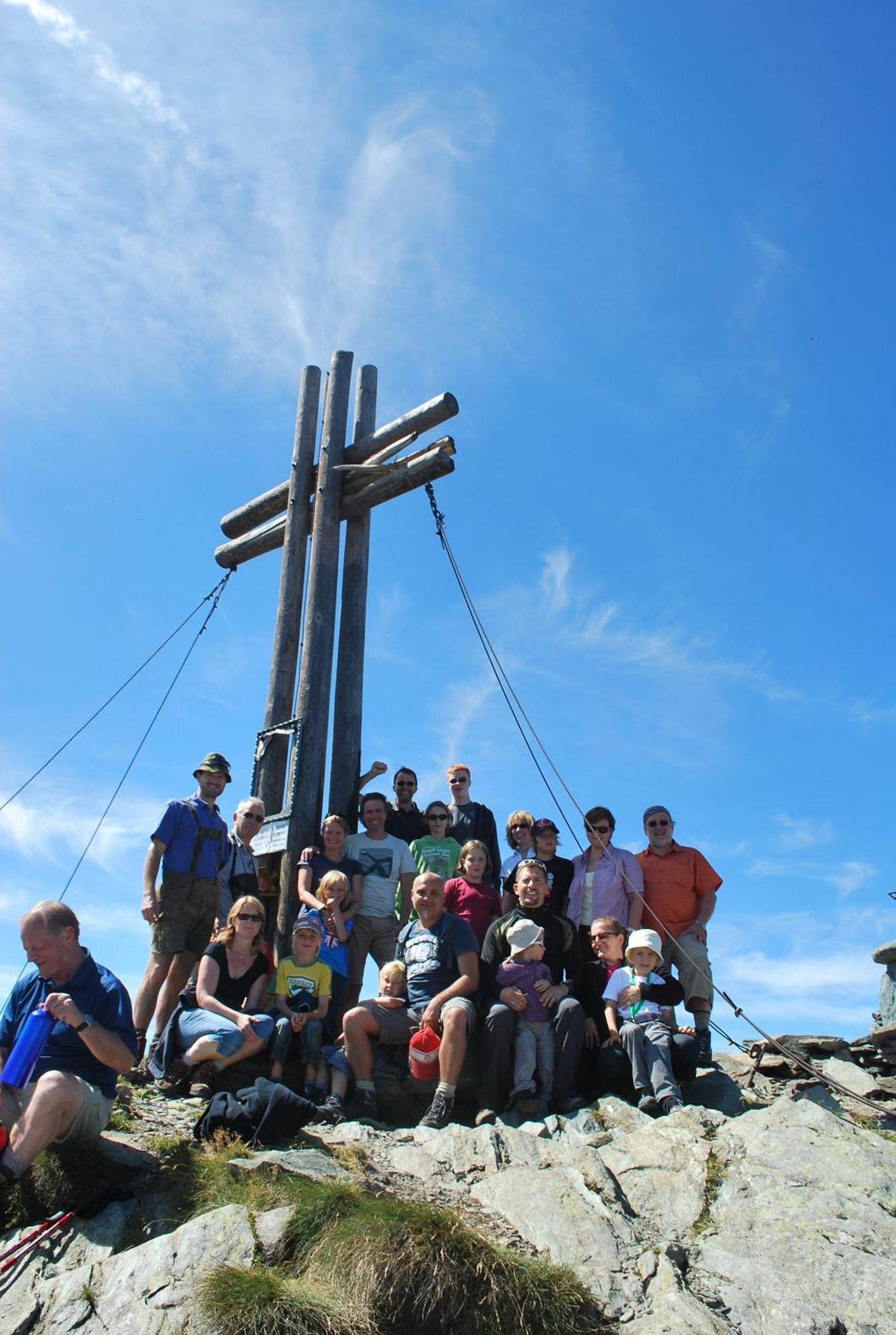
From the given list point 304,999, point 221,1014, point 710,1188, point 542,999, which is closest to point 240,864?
point 304,999

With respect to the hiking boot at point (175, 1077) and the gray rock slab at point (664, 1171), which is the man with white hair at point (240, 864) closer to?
the hiking boot at point (175, 1077)

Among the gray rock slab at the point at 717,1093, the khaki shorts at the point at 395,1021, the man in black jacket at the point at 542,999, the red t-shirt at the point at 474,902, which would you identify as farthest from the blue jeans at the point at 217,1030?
the gray rock slab at the point at 717,1093

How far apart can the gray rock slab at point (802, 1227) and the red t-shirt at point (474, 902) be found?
245 cm

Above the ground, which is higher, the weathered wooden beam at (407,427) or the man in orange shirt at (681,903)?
the weathered wooden beam at (407,427)

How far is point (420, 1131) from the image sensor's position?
5.90 metres

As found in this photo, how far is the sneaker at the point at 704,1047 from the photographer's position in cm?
668

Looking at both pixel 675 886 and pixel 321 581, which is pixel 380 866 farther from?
pixel 321 581

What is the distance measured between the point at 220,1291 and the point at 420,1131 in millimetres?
2147

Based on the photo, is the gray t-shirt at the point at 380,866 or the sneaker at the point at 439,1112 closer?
the sneaker at the point at 439,1112

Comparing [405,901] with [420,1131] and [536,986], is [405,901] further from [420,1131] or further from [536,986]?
[420,1131]

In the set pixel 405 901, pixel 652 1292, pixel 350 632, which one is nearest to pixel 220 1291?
pixel 652 1292

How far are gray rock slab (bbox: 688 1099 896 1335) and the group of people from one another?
2.62ft

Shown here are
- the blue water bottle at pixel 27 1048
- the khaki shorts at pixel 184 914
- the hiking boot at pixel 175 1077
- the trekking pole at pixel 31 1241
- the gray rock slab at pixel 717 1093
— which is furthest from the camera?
the khaki shorts at pixel 184 914

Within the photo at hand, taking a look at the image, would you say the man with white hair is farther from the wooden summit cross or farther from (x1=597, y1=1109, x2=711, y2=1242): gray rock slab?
(x1=597, y1=1109, x2=711, y2=1242): gray rock slab
